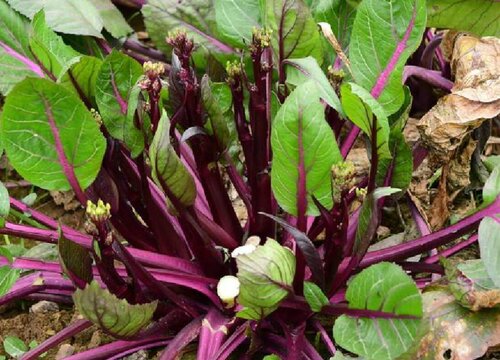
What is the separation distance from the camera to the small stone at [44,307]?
4.48ft

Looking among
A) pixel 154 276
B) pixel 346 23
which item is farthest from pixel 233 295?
pixel 346 23

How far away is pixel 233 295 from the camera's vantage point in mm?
1128

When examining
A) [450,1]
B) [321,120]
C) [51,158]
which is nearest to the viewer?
[321,120]

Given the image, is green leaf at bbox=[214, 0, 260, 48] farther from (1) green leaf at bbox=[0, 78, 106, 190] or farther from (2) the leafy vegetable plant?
(1) green leaf at bbox=[0, 78, 106, 190]

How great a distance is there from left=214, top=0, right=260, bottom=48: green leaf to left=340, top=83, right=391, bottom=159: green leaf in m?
0.37

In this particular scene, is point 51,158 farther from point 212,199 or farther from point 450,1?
point 450,1

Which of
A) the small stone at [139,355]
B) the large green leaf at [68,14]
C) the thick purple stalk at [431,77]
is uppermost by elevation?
the large green leaf at [68,14]

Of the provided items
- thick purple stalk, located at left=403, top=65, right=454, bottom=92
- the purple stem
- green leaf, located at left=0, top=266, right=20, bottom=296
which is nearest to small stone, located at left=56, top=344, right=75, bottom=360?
green leaf, located at left=0, top=266, right=20, bottom=296

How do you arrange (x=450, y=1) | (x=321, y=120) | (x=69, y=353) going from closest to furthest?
(x=321, y=120), (x=69, y=353), (x=450, y=1)

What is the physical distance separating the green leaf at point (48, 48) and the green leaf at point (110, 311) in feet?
1.34

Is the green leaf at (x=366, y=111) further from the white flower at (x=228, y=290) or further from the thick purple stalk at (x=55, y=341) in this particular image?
the thick purple stalk at (x=55, y=341)

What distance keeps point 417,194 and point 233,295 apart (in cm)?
47

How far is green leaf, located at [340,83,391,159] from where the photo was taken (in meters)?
1.00

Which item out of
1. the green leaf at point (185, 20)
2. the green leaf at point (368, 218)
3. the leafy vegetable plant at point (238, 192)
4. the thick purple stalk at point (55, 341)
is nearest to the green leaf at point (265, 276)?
the leafy vegetable plant at point (238, 192)
